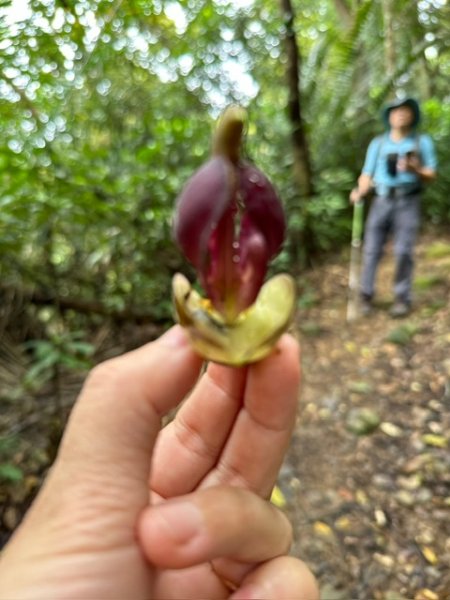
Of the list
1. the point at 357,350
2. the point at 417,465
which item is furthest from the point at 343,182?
the point at 417,465

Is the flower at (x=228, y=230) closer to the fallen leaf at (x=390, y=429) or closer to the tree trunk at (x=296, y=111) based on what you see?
the fallen leaf at (x=390, y=429)

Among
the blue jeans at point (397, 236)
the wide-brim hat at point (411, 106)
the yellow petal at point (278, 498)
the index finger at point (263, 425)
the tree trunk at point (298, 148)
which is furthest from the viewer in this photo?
the tree trunk at point (298, 148)

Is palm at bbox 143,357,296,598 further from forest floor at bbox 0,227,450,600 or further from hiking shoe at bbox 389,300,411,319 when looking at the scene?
hiking shoe at bbox 389,300,411,319

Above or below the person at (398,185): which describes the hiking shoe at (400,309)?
below

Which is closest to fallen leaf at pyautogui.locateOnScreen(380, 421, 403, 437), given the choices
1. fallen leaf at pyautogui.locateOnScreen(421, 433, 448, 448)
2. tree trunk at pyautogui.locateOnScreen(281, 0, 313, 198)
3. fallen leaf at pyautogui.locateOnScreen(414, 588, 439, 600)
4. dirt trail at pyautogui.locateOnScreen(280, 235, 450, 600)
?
dirt trail at pyautogui.locateOnScreen(280, 235, 450, 600)

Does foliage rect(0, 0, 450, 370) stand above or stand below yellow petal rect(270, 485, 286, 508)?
above

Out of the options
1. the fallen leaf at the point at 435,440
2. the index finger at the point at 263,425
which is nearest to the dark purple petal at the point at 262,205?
the index finger at the point at 263,425
